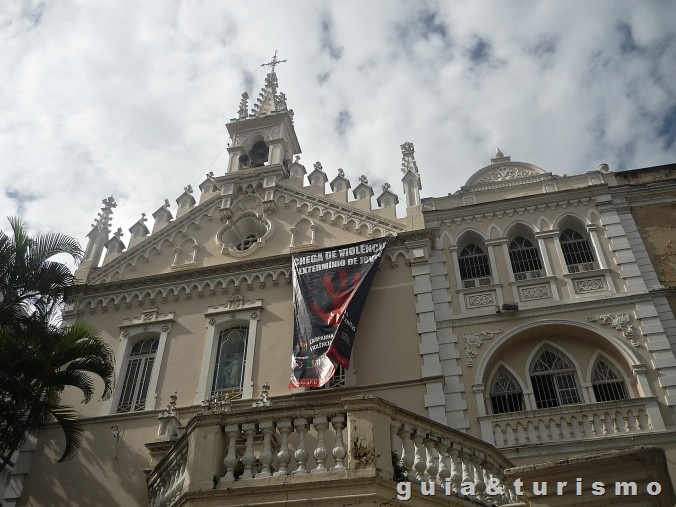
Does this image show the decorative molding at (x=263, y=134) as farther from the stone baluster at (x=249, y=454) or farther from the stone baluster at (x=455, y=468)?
the stone baluster at (x=455, y=468)

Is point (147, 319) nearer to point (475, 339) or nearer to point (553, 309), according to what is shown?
point (475, 339)

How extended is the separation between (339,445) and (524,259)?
1268cm

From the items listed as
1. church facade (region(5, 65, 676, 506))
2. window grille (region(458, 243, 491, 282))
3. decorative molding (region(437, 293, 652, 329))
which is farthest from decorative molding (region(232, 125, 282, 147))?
decorative molding (region(437, 293, 652, 329))

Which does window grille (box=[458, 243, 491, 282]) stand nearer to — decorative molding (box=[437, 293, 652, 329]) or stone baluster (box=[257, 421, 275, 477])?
decorative molding (box=[437, 293, 652, 329])

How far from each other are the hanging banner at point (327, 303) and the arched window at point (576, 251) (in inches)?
222

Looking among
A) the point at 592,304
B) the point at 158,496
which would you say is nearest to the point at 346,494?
the point at 158,496

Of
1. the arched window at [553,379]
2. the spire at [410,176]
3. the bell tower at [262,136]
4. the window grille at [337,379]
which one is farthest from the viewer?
the bell tower at [262,136]

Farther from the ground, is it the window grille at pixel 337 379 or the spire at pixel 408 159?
the spire at pixel 408 159

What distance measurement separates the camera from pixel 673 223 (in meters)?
19.9

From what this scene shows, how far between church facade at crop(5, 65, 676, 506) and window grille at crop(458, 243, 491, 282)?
0.06 m

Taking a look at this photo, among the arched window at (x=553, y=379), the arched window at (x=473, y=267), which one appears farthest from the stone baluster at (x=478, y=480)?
the arched window at (x=473, y=267)

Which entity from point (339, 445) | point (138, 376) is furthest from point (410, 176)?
point (339, 445)

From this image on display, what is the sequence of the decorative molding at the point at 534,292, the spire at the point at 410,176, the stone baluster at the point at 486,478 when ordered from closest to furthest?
the stone baluster at the point at 486,478
the decorative molding at the point at 534,292
the spire at the point at 410,176

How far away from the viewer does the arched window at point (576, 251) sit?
767 inches
